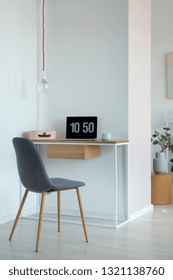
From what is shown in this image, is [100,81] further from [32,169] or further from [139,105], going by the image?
[32,169]

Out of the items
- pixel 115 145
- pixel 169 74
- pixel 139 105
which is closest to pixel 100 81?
pixel 139 105

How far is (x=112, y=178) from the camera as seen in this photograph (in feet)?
12.8

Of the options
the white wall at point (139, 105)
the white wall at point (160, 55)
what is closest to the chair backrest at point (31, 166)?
the white wall at point (139, 105)

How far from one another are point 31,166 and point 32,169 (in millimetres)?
22

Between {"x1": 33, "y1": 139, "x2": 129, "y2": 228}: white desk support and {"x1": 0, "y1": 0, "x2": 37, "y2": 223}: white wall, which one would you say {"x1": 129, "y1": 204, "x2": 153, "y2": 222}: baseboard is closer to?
{"x1": 33, "y1": 139, "x2": 129, "y2": 228}: white desk support

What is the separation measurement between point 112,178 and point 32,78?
4.00ft

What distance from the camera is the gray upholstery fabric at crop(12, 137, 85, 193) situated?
2951mm

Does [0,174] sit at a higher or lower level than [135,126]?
lower

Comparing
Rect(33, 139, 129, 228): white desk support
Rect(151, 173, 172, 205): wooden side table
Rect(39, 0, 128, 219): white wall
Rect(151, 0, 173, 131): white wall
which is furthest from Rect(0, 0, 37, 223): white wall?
Rect(151, 0, 173, 131): white wall

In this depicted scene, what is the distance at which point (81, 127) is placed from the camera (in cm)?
396

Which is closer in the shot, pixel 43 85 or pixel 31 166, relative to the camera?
pixel 31 166

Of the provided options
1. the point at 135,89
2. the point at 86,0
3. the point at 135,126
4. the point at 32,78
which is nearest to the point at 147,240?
the point at 135,126
